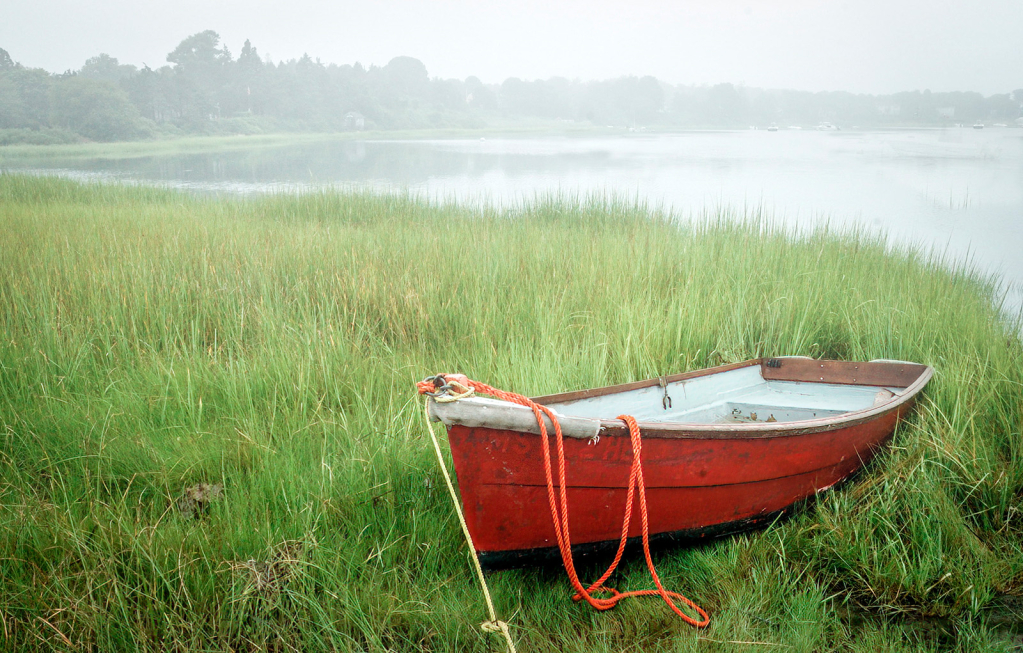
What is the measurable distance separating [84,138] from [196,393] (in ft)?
42.5

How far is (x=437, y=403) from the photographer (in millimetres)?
1883

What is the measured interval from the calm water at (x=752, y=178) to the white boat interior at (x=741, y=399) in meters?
4.74

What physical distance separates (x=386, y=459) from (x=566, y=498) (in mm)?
931

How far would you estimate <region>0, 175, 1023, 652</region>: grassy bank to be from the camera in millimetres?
2033

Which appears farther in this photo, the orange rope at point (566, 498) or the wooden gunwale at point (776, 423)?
the wooden gunwale at point (776, 423)

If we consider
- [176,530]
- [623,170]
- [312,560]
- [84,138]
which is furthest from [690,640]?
[623,170]

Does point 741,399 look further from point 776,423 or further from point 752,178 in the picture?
point 752,178

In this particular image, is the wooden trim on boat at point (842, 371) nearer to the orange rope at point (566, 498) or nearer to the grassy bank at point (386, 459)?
the grassy bank at point (386, 459)

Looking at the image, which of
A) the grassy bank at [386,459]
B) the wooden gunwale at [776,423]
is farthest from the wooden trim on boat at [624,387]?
the grassy bank at [386,459]

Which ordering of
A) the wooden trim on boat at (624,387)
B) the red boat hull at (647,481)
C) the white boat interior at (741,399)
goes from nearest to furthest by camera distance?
the red boat hull at (647,481) < the wooden trim on boat at (624,387) < the white boat interior at (741,399)

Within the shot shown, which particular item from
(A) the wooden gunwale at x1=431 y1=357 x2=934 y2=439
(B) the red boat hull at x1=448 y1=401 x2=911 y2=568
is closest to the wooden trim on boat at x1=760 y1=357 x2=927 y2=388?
(A) the wooden gunwale at x1=431 y1=357 x2=934 y2=439

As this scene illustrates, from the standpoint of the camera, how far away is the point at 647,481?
231 cm

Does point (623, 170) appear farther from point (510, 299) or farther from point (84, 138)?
point (510, 299)

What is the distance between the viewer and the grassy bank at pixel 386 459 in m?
2.03
